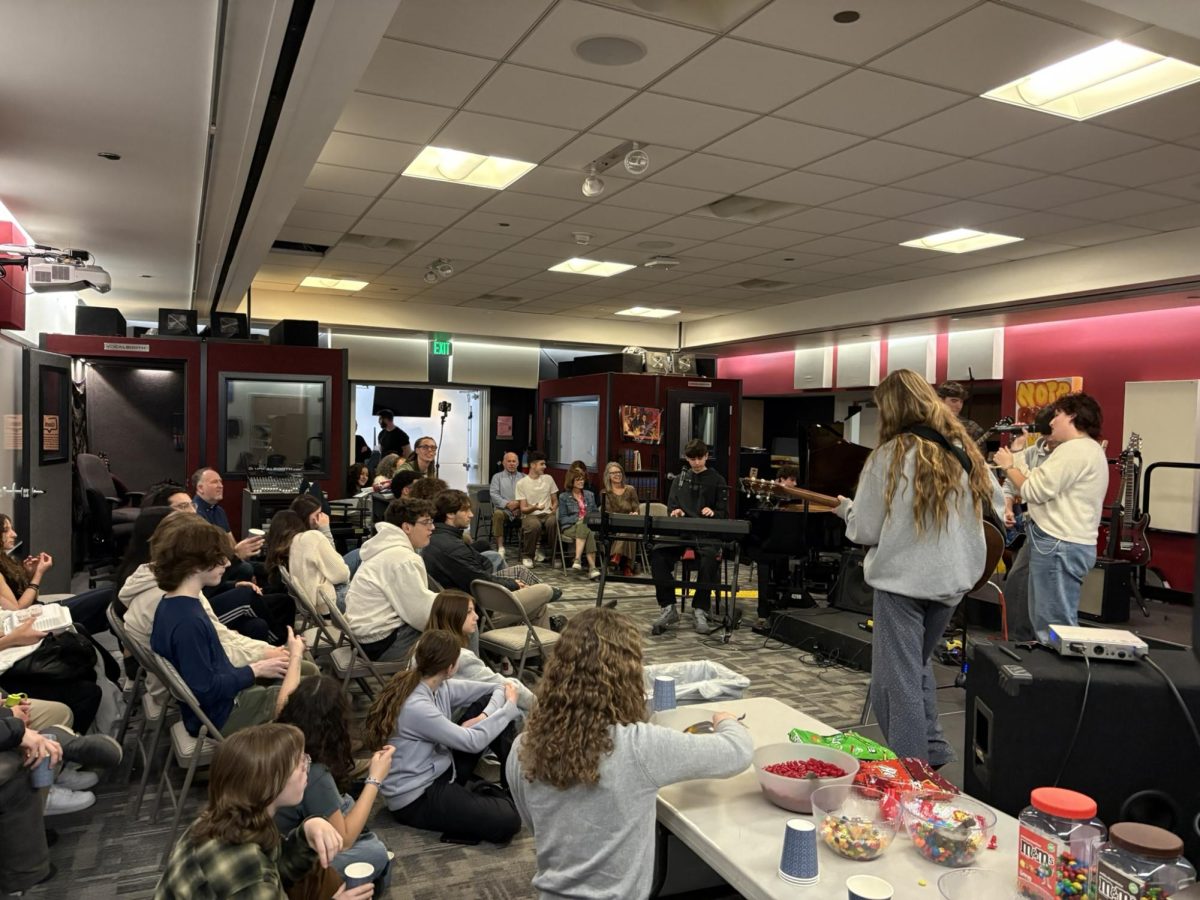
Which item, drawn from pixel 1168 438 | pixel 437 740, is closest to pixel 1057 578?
pixel 437 740

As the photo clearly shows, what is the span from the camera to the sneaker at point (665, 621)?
6434 millimetres

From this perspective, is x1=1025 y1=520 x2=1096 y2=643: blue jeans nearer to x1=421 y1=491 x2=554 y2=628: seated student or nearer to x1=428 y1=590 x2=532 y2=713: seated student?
x1=421 y1=491 x2=554 y2=628: seated student

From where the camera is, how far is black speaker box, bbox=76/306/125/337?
8148mm

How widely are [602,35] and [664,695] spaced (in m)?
2.78

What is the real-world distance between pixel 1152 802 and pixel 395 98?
14.1 ft

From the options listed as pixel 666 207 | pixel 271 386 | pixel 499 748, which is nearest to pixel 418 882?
pixel 499 748

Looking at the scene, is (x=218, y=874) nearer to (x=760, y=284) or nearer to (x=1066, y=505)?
(x=1066, y=505)

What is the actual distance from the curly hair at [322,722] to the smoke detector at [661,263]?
6.33 metres

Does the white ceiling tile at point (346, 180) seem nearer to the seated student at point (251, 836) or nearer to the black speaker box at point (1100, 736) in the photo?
the seated student at point (251, 836)

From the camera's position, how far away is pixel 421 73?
4.03m

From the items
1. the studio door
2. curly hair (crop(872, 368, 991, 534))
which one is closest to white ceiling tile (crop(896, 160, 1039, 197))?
curly hair (crop(872, 368, 991, 534))

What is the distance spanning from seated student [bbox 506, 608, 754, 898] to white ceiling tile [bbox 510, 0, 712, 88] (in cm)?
268

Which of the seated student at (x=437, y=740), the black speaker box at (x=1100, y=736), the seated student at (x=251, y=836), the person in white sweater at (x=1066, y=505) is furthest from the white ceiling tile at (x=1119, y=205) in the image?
the seated student at (x=251, y=836)

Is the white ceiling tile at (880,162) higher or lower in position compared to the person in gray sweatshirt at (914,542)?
higher
